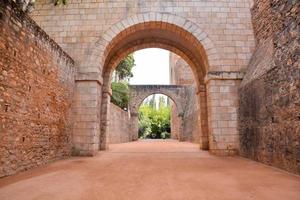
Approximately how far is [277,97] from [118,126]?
11868 mm

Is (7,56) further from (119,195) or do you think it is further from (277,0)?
(277,0)

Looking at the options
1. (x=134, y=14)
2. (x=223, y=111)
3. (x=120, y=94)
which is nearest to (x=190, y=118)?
(x=120, y=94)

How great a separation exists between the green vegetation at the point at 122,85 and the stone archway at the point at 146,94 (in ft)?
4.86

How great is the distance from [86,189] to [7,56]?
2.69 metres

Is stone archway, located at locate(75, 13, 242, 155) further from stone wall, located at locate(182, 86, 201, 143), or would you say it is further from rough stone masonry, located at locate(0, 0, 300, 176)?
stone wall, located at locate(182, 86, 201, 143)

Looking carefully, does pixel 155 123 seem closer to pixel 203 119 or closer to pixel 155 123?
pixel 155 123

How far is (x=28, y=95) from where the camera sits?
4.50 metres

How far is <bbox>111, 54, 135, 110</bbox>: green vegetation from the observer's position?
17234 millimetres

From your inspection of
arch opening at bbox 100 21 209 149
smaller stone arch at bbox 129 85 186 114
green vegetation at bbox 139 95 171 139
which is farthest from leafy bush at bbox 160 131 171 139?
arch opening at bbox 100 21 209 149

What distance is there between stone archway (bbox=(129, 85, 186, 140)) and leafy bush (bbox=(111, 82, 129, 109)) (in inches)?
68.3

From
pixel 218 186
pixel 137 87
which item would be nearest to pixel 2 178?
pixel 218 186

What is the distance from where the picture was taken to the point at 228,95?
23.8 ft

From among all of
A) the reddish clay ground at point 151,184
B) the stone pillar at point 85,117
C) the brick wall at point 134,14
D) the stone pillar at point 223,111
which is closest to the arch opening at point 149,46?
the brick wall at point 134,14

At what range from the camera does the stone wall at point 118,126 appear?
13508mm
